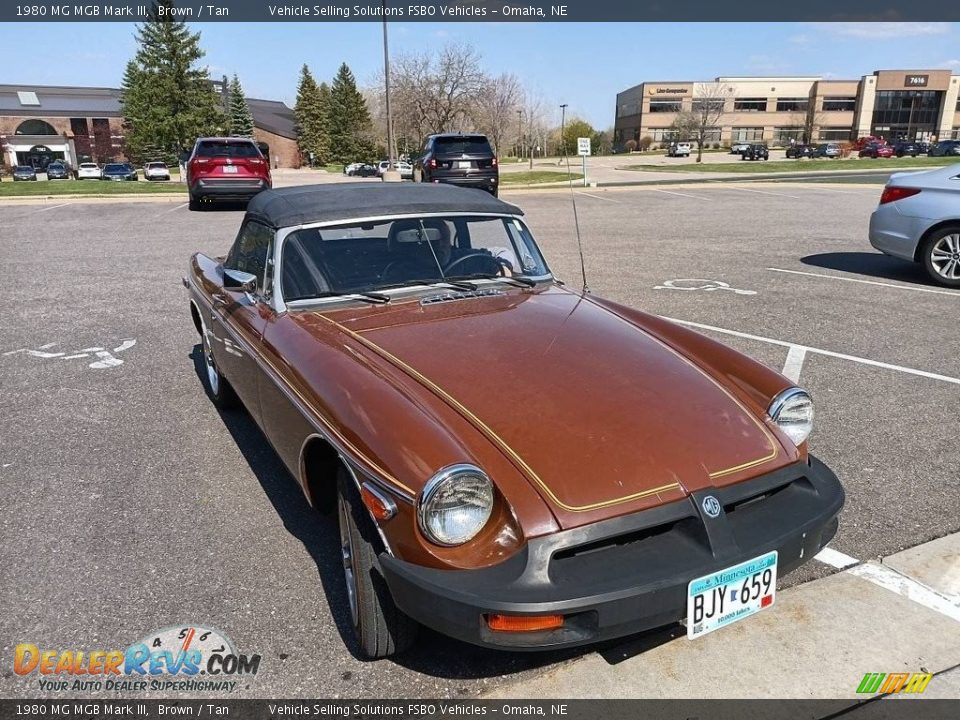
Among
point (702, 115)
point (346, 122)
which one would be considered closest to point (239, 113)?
point (346, 122)

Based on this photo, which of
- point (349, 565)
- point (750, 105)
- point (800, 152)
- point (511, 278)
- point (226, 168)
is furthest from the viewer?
point (750, 105)

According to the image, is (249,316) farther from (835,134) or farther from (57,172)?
(835,134)

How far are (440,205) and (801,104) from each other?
360ft

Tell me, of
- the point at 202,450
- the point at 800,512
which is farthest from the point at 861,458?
the point at 202,450

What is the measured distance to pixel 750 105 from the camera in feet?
319

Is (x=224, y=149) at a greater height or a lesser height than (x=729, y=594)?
greater

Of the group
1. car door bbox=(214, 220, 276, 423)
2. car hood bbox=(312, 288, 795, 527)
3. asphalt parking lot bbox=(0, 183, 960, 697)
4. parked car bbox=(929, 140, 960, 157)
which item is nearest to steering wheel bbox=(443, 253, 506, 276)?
car hood bbox=(312, 288, 795, 527)

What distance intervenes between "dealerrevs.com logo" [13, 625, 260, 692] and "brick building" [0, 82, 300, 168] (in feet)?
230

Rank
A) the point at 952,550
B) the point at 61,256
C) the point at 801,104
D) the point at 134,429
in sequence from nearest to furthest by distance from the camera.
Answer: the point at 952,550, the point at 134,429, the point at 61,256, the point at 801,104

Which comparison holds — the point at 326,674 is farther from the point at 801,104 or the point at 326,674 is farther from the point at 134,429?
the point at 801,104

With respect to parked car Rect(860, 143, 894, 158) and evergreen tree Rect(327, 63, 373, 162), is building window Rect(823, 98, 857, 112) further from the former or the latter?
evergreen tree Rect(327, 63, 373, 162)

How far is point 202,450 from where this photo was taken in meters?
4.22

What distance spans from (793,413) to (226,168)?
54.1 feet

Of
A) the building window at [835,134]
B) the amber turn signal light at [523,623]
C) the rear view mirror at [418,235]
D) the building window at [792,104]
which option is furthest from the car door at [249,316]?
the building window at [835,134]
